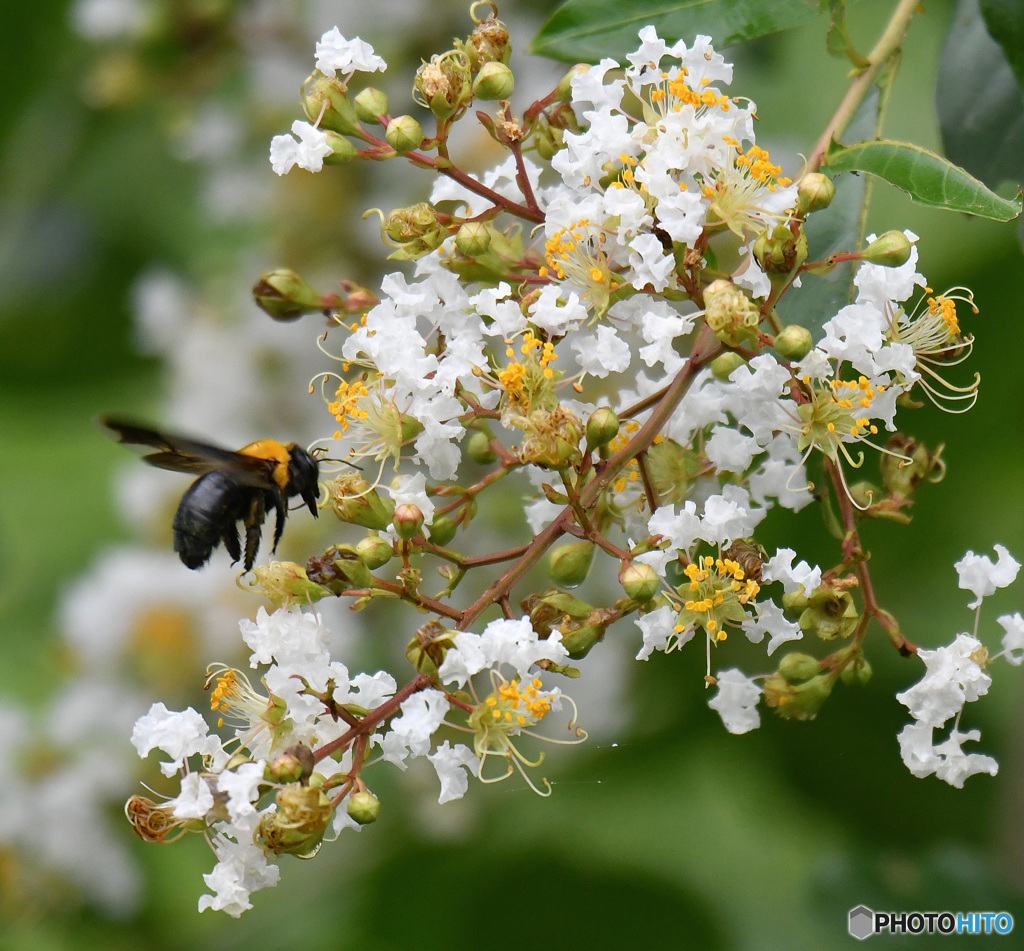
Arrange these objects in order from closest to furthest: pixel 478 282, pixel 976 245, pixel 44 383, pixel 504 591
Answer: pixel 504 591 < pixel 478 282 < pixel 976 245 < pixel 44 383

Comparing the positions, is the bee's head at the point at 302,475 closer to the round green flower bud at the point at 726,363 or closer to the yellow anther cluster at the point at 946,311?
the round green flower bud at the point at 726,363

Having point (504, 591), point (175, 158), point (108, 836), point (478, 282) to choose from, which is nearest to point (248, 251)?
point (175, 158)

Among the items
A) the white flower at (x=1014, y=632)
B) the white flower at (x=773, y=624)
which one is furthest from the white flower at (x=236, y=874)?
the white flower at (x=1014, y=632)

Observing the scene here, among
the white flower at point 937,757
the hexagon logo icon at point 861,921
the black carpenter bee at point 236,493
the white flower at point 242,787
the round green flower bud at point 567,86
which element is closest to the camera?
the white flower at point 242,787

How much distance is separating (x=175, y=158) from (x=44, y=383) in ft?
2.33

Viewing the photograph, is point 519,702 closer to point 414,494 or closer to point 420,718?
point 420,718

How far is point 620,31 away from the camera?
124 cm

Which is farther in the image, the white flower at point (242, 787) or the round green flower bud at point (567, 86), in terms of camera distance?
the round green flower bud at point (567, 86)

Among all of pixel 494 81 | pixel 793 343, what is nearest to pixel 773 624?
pixel 793 343

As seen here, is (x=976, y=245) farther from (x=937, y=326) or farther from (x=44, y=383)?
(x=44, y=383)

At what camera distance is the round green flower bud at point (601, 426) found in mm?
1028

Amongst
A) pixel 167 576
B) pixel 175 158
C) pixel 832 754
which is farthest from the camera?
pixel 175 158

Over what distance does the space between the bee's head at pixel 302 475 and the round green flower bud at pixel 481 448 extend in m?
0.26

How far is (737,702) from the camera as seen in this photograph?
113 centimetres
